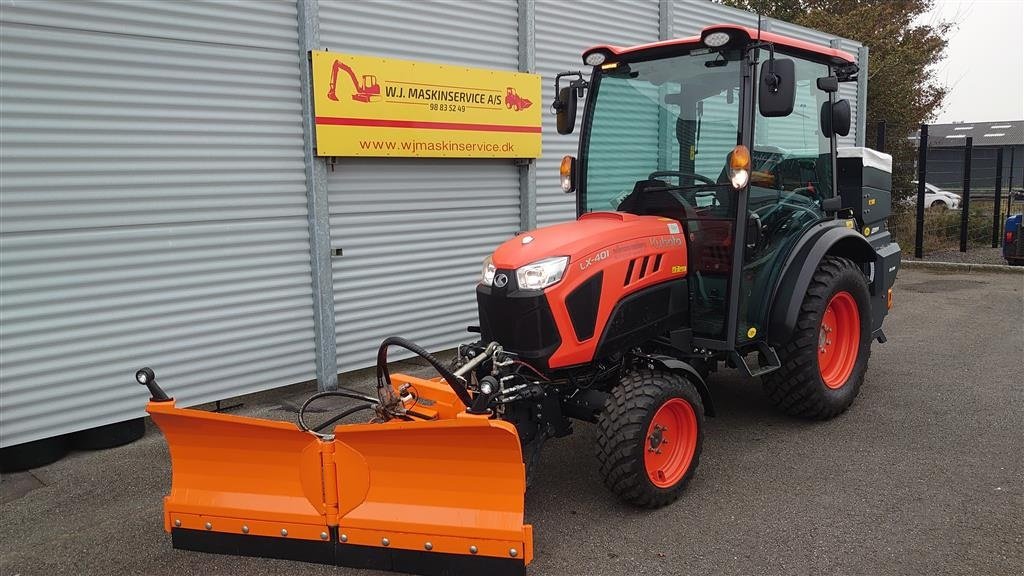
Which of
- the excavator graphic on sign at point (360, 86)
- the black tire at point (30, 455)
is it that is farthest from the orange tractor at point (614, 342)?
the excavator graphic on sign at point (360, 86)

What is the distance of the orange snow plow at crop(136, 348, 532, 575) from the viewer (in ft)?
10.5

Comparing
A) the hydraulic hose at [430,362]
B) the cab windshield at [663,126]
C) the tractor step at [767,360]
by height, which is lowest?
the tractor step at [767,360]

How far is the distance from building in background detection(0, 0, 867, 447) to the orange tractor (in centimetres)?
132

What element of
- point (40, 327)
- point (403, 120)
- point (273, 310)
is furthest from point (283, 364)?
point (403, 120)

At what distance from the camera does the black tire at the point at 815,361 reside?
4.78m

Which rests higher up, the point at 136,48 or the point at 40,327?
the point at 136,48

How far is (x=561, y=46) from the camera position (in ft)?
26.1

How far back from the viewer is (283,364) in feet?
20.0

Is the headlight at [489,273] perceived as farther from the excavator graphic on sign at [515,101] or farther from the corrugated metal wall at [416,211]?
the excavator graphic on sign at [515,101]

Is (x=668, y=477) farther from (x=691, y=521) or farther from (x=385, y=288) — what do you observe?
(x=385, y=288)

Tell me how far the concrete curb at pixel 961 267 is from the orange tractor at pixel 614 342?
7333 mm

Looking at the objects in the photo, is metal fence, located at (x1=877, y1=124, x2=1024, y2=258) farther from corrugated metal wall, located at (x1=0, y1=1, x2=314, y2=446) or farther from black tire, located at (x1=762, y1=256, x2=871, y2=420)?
corrugated metal wall, located at (x1=0, y1=1, x2=314, y2=446)

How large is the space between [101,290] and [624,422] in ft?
11.7

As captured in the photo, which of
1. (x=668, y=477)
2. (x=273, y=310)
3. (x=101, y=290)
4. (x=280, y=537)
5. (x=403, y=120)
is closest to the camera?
(x=280, y=537)
